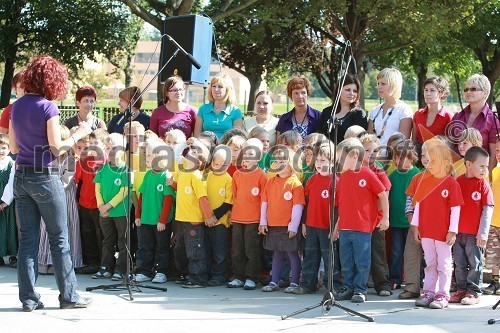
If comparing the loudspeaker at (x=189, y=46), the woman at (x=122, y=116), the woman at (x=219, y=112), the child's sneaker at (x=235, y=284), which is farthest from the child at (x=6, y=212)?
the child's sneaker at (x=235, y=284)

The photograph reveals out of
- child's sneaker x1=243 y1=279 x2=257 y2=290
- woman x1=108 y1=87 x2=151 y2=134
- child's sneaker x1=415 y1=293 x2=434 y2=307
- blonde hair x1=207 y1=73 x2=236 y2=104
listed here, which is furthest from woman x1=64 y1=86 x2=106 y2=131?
child's sneaker x1=415 y1=293 x2=434 y2=307

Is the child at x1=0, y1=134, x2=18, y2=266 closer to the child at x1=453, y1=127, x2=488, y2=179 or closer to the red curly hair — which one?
the red curly hair

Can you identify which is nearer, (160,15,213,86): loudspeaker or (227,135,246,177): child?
(227,135,246,177): child

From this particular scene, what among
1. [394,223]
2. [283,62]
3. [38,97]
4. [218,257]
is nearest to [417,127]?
[394,223]

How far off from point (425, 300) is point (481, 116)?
2.06m

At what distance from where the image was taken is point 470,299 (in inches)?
260

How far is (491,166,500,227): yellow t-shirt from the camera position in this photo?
23.6 ft

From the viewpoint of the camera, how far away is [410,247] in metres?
7.02

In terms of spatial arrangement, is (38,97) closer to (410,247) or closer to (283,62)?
(410,247)

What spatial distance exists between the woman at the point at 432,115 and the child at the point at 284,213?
4.62 ft

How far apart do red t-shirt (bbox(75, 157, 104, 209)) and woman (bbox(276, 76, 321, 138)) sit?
6.70ft

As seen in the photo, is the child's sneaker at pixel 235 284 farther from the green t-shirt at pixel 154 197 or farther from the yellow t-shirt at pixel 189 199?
the green t-shirt at pixel 154 197

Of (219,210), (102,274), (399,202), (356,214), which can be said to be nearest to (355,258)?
(356,214)

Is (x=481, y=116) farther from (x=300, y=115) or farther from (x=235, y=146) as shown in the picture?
(x=235, y=146)
